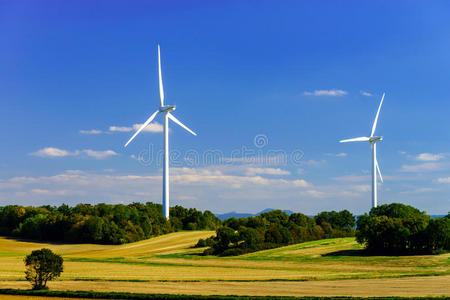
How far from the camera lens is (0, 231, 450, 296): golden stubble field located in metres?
45.6

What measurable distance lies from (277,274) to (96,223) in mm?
74998

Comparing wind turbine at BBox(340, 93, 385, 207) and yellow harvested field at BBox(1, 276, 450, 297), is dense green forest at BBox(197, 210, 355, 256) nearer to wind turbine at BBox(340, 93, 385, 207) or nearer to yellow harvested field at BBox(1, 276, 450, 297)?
wind turbine at BBox(340, 93, 385, 207)

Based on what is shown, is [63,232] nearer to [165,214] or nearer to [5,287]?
[165,214]

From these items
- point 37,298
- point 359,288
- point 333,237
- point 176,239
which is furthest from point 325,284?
point 176,239

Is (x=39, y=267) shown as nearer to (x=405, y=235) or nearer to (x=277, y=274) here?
(x=277, y=274)

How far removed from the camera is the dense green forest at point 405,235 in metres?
76.6

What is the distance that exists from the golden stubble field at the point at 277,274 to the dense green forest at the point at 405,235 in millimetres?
3162

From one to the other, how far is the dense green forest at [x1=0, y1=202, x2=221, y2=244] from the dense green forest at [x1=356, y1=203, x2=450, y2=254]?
63819mm

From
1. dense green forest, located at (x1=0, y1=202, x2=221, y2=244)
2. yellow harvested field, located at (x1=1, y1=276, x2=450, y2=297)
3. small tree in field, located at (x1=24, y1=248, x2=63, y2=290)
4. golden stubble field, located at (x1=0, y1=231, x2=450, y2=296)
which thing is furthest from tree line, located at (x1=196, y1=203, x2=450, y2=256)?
small tree in field, located at (x1=24, y1=248, x2=63, y2=290)

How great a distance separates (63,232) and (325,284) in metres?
97.6

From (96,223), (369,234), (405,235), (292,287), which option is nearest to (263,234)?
(369,234)

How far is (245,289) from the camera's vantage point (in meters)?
45.6

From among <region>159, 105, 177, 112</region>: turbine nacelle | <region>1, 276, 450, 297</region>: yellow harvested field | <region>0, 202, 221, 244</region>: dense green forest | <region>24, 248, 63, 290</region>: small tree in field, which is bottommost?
<region>1, 276, 450, 297</region>: yellow harvested field

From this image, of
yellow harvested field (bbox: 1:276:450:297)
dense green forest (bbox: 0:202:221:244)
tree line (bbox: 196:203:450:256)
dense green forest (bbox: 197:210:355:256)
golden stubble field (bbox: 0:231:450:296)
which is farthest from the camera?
dense green forest (bbox: 0:202:221:244)
